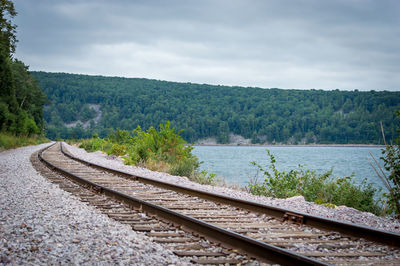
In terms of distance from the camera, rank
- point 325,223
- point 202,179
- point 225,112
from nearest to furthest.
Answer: point 325,223
point 202,179
point 225,112

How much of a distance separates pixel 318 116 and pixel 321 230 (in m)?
140

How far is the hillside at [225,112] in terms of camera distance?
13638 cm

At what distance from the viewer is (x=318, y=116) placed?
455 feet

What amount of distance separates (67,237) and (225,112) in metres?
143

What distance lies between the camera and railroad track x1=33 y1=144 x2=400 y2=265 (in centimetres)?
420

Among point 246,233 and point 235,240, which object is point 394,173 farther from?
point 235,240

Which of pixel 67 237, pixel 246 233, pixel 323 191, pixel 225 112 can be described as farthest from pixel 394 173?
pixel 225 112

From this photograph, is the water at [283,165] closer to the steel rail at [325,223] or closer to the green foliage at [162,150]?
the green foliage at [162,150]

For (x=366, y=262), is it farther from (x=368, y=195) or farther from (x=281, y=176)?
(x=281, y=176)

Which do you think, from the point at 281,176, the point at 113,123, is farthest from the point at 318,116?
the point at 281,176

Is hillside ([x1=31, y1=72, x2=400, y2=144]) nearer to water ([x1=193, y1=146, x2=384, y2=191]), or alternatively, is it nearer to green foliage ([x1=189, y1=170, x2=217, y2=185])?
water ([x1=193, y1=146, x2=384, y2=191])

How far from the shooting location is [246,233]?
204 inches

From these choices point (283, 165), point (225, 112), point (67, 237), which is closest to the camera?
point (67, 237)

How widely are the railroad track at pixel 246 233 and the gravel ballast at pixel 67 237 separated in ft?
0.97
